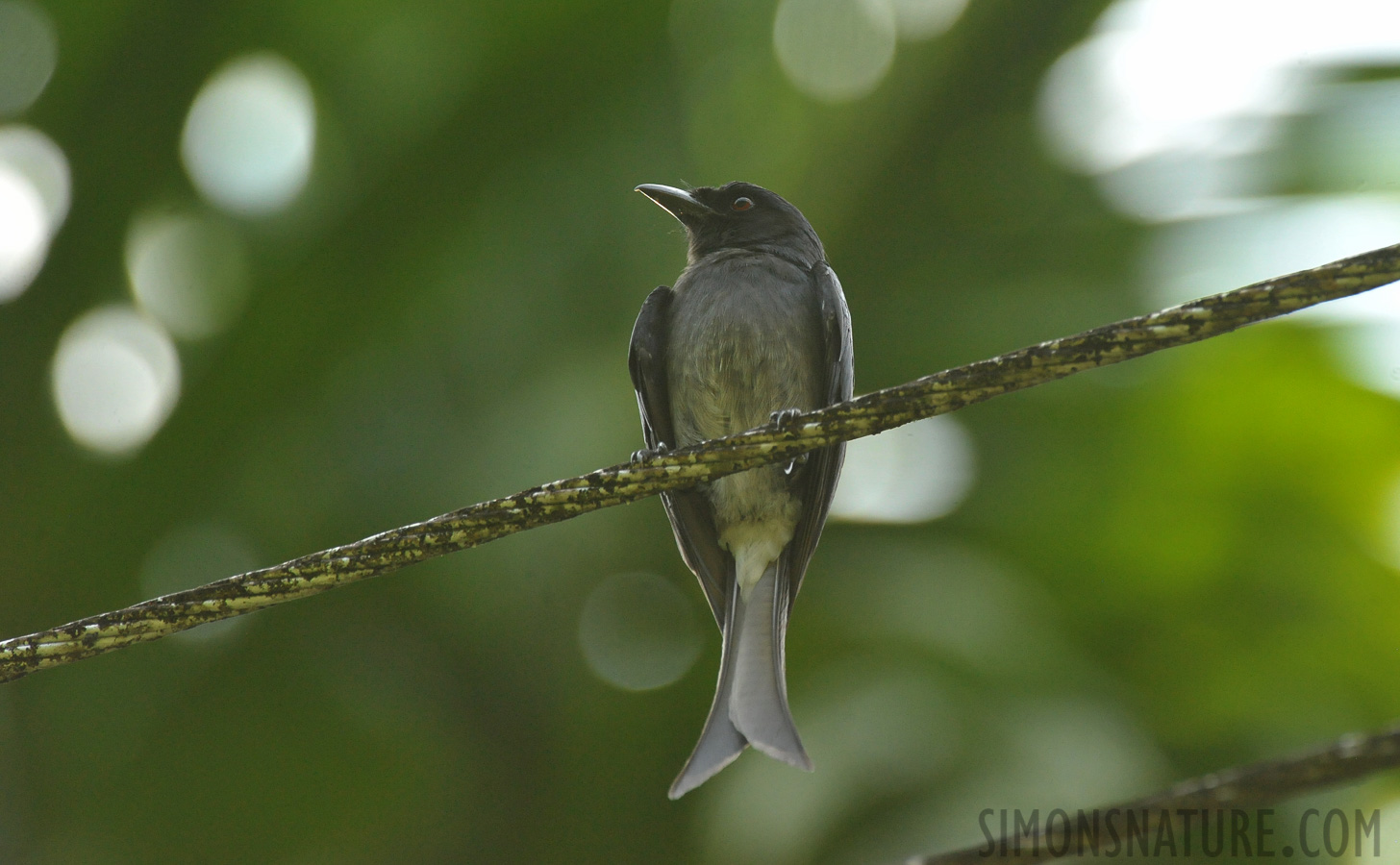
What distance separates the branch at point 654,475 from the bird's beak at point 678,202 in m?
2.73

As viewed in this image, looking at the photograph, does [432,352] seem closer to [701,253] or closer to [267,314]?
[267,314]

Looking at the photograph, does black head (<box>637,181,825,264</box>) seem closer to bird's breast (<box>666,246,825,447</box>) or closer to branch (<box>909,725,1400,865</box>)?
bird's breast (<box>666,246,825,447</box>)

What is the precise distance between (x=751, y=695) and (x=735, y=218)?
240cm

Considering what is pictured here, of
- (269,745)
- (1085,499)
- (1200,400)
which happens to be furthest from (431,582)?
(1200,400)

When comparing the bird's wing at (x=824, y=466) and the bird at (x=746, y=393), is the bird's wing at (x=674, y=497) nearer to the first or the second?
the bird at (x=746, y=393)

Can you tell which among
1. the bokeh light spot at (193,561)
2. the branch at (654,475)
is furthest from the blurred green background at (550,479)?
the branch at (654,475)

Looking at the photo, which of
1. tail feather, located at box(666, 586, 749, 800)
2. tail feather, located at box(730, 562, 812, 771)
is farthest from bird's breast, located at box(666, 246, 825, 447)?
tail feather, located at box(666, 586, 749, 800)

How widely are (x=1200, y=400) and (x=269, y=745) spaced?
5.34m

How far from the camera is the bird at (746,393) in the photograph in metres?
4.16

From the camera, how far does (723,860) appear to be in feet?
17.7

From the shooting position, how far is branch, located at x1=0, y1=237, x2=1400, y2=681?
1.89 metres

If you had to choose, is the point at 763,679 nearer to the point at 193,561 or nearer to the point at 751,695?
the point at 751,695

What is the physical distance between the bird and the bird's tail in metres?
0.01

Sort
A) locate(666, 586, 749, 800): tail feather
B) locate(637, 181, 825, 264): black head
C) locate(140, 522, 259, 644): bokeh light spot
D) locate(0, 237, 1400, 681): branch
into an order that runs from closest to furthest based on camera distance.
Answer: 1. locate(0, 237, 1400, 681): branch
2. locate(666, 586, 749, 800): tail feather
3. locate(637, 181, 825, 264): black head
4. locate(140, 522, 259, 644): bokeh light spot
